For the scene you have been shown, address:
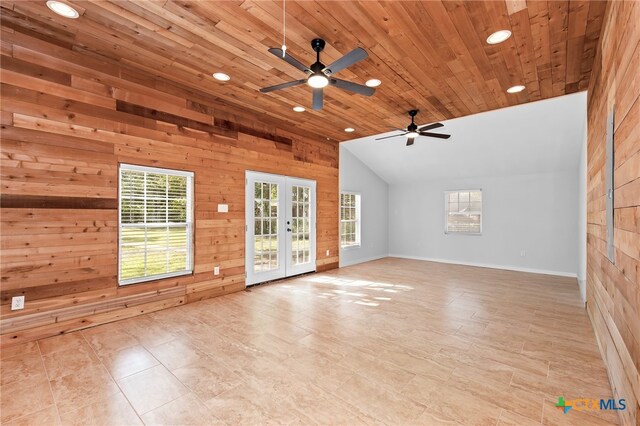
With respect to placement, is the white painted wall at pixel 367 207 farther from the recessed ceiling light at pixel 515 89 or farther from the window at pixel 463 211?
the recessed ceiling light at pixel 515 89

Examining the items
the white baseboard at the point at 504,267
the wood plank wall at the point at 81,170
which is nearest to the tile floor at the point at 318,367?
the wood plank wall at the point at 81,170

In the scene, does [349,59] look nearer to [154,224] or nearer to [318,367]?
[318,367]

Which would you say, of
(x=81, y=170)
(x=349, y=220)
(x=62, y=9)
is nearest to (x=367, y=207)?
(x=349, y=220)

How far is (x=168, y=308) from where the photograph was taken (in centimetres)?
409

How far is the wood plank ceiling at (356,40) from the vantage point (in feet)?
8.34

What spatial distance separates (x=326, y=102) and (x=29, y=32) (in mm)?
3456

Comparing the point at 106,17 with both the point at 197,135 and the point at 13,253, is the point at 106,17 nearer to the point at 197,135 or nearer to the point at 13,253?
the point at 197,135

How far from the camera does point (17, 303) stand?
2971 millimetres

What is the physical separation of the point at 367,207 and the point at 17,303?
6.86 meters

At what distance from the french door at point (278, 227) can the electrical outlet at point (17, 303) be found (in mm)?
2773

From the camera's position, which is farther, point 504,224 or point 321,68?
point 504,224

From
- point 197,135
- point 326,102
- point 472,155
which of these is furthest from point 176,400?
point 472,155

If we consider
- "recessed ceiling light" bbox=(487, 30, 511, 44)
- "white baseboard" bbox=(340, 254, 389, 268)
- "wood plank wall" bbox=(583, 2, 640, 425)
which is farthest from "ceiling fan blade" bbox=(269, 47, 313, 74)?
"white baseboard" bbox=(340, 254, 389, 268)

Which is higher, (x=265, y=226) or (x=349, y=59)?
(x=349, y=59)
